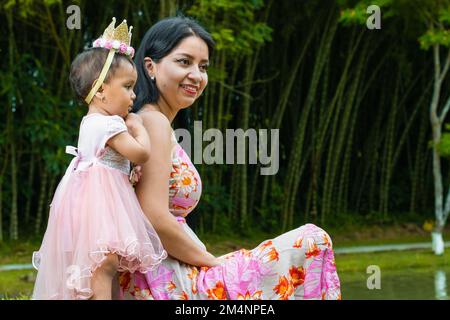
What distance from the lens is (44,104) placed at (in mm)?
7938

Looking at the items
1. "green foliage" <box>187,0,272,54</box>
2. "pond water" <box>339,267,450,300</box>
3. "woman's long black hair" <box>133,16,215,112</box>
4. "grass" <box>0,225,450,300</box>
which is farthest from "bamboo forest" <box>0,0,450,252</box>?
"woman's long black hair" <box>133,16,215,112</box>

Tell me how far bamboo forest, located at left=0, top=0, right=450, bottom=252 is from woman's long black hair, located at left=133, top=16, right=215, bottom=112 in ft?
15.2

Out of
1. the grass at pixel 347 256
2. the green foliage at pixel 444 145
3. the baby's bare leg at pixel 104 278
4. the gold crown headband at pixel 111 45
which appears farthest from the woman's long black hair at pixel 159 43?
the green foliage at pixel 444 145

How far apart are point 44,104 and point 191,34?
589 cm

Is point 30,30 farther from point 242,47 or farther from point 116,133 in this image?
point 116,133

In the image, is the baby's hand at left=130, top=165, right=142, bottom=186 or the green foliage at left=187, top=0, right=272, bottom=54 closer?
the baby's hand at left=130, top=165, right=142, bottom=186

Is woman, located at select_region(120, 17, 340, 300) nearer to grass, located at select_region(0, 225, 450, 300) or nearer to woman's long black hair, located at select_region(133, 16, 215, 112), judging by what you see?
woman's long black hair, located at select_region(133, 16, 215, 112)

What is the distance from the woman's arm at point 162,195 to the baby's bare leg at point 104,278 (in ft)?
0.52

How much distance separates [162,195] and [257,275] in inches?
12.4

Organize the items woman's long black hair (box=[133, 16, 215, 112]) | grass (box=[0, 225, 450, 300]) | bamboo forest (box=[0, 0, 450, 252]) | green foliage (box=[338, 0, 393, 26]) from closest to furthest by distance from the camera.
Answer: woman's long black hair (box=[133, 16, 215, 112]) < grass (box=[0, 225, 450, 300]) < green foliage (box=[338, 0, 393, 26]) < bamboo forest (box=[0, 0, 450, 252])

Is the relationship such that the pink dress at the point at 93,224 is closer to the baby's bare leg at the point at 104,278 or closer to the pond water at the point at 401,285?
the baby's bare leg at the point at 104,278

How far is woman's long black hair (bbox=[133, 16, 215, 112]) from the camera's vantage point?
89.5 inches

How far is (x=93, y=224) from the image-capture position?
1.99 m

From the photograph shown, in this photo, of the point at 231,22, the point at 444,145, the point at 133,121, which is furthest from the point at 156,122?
the point at 444,145
